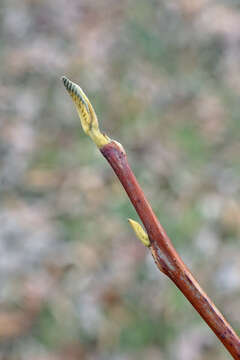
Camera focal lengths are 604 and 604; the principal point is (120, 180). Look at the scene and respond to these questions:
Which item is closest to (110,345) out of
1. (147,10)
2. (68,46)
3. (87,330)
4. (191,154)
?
(87,330)

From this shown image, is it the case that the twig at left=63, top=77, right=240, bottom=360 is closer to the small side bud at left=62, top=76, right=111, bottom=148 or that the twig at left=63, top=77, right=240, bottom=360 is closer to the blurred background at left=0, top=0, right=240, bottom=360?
the small side bud at left=62, top=76, right=111, bottom=148

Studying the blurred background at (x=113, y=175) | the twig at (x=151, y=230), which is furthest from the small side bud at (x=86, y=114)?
the blurred background at (x=113, y=175)

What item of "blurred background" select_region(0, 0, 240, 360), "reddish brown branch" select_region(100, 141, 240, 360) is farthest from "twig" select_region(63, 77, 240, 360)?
"blurred background" select_region(0, 0, 240, 360)

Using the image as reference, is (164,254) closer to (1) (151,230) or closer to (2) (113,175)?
(1) (151,230)

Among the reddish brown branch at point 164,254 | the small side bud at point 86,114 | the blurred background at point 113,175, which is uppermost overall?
the blurred background at point 113,175

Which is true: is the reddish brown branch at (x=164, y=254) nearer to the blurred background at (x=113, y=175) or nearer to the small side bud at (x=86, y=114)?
the small side bud at (x=86, y=114)

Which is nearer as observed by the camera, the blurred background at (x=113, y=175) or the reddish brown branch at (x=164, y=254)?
the reddish brown branch at (x=164, y=254)

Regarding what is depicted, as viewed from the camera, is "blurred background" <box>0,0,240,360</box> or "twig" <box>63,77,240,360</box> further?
"blurred background" <box>0,0,240,360</box>
